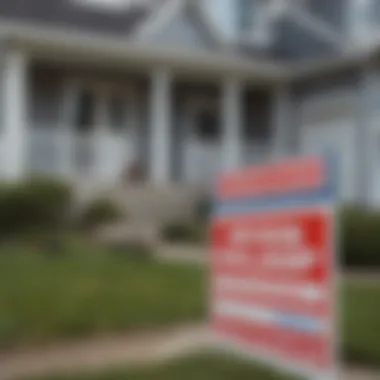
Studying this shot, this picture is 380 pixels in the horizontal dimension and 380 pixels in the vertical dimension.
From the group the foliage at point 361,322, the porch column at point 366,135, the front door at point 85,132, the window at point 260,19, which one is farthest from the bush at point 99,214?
the window at point 260,19

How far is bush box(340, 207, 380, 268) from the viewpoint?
6309mm

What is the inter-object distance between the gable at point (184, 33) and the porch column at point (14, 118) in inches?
69.7

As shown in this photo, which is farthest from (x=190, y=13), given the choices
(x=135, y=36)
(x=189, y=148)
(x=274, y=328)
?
(x=274, y=328)

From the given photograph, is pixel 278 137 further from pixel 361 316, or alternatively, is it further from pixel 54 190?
pixel 361 316

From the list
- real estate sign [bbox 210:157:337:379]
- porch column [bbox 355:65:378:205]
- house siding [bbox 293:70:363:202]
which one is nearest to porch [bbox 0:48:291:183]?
Answer: house siding [bbox 293:70:363:202]

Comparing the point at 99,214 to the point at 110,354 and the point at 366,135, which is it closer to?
the point at 366,135

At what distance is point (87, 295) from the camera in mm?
5504

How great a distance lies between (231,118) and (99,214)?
258 cm

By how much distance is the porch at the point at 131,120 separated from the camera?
823 cm

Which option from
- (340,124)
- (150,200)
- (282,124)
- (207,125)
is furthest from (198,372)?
(207,125)

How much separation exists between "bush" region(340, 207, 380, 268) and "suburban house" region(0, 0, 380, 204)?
1.09 meters

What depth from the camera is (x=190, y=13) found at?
33.1ft

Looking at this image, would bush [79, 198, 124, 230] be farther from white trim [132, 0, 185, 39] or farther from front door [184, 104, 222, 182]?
white trim [132, 0, 185, 39]

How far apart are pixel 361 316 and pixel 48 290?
172 centimetres
